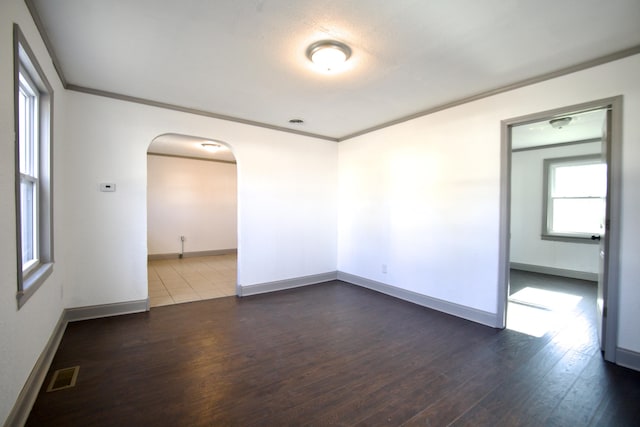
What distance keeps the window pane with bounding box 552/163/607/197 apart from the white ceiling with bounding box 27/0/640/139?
401 cm

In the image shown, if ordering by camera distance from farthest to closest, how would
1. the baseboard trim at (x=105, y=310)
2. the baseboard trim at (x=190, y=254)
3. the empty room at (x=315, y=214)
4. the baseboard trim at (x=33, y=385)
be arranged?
the baseboard trim at (x=190, y=254) < the baseboard trim at (x=105, y=310) < the empty room at (x=315, y=214) < the baseboard trim at (x=33, y=385)

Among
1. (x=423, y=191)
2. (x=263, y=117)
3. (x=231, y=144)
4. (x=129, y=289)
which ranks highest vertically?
(x=263, y=117)

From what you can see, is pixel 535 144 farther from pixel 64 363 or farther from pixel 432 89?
pixel 64 363

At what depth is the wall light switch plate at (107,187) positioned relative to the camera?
3.35 metres

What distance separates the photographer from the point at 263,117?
4.17 metres

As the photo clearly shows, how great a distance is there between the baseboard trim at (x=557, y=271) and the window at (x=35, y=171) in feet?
25.2

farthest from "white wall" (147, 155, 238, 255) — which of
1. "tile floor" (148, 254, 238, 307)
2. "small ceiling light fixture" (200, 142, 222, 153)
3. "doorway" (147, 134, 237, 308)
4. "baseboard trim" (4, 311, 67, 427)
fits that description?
"baseboard trim" (4, 311, 67, 427)

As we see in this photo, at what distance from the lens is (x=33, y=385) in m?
1.92

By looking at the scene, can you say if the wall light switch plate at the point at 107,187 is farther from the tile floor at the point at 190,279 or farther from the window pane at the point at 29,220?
the tile floor at the point at 190,279

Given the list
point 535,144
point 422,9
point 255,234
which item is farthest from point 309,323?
point 535,144

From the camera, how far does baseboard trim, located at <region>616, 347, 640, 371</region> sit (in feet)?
7.72

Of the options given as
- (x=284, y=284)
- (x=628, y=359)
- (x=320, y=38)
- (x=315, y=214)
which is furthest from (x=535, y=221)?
(x=320, y=38)

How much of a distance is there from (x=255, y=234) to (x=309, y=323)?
1.70 m

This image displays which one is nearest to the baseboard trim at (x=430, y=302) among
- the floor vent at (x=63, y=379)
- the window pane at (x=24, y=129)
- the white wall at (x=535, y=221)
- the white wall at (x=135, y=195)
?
the white wall at (x=135, y=195)
